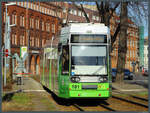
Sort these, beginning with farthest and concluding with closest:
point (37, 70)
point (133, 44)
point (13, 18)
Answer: point (133, 44) → point (37, 70) → point (13, 18)

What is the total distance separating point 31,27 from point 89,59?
55477mm

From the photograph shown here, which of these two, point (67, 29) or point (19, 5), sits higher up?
point (19, 5)

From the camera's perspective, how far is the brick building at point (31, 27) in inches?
2465

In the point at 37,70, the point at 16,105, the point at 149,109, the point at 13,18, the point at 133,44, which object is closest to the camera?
the point at 149,109

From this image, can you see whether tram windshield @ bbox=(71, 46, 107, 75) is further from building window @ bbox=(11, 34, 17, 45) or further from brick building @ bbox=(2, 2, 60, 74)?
building window @ bbox=(11, 34, 17, 45)

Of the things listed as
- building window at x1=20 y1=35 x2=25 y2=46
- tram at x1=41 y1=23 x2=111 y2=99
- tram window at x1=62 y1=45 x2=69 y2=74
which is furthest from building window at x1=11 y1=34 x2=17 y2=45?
tram window at x1=62 y1=45 x2=69 y2=74

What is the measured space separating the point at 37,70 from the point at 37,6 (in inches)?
509

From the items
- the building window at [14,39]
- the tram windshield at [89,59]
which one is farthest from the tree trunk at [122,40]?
the building window at [14,39]

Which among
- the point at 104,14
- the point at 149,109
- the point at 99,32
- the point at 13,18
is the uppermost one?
the point at 13,18

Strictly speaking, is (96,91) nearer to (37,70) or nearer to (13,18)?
(13,18)

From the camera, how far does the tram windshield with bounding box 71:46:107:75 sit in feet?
42.3

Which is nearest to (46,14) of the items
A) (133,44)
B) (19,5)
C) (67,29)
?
(19,5)

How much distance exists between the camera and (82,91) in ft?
41.6

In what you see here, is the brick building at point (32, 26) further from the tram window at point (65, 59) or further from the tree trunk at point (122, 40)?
the tram window at point (65, 59)
